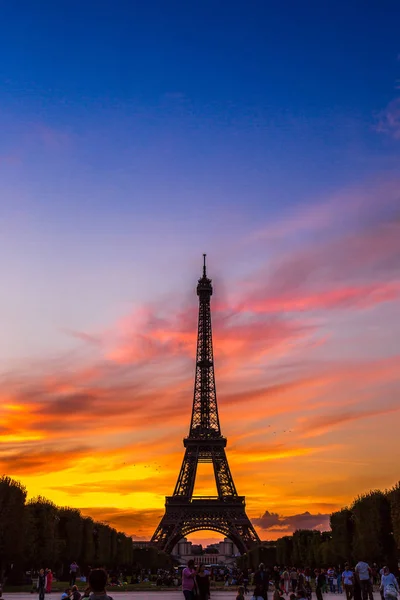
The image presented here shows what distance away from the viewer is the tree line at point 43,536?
207 ft

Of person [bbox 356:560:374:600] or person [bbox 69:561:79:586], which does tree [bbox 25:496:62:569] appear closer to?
person [bbox 69:561:79:586]

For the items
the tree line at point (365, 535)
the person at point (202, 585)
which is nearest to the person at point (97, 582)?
the person at point (202, 585)

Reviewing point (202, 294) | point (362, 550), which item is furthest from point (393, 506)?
point (202, 294)

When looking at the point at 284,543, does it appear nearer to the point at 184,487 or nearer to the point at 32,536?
the point at 184,487

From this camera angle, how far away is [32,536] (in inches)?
2721

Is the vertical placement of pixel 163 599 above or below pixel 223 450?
below

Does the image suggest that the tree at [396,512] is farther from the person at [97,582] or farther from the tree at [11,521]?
the person at [97,582]

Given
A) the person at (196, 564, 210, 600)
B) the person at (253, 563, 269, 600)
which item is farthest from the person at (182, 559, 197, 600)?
the person at (253, 563, 269, 600)

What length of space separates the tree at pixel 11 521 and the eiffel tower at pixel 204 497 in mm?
62383

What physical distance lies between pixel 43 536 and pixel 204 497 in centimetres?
5890

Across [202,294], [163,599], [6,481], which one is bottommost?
[163,599]

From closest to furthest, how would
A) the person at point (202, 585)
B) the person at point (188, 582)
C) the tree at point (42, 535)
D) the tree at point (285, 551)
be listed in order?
A: the person at point (188, 582) → the person at point (202, 585) → the tree at point (42, 535) → the tree at point (285, 551)

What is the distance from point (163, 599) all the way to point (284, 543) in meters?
84.4

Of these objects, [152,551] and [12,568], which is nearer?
[12,568]
